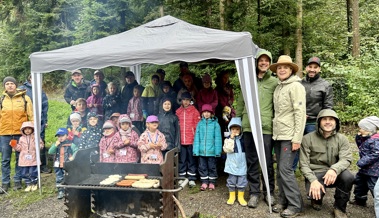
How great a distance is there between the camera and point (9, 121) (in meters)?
5.16

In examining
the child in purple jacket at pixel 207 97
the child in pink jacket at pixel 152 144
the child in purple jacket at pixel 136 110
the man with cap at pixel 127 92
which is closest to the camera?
the child in pink jacket at pixel 152 144

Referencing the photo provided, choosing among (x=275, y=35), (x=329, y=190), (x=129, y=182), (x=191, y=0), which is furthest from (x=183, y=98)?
(x=191, y=0)

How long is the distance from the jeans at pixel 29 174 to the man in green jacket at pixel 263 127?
138 inches

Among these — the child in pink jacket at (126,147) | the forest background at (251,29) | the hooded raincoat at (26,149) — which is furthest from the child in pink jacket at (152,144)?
the forest background at (251,29)

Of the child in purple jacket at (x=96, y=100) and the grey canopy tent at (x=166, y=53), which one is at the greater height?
the grey canopy tent at (x=166, y=53)

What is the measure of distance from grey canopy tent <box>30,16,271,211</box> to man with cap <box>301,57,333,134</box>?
2.68ft

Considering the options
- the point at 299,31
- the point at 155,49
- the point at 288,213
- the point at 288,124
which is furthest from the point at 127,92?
the point at 299,31

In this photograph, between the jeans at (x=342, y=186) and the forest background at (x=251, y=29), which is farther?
the forest background at (x=251, y=29)

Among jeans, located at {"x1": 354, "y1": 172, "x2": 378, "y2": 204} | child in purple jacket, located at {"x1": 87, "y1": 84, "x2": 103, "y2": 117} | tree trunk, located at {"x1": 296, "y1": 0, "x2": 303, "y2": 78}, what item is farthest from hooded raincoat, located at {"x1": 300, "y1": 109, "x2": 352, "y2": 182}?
tree trunk, located at {"x1": 296, "y1": 0, "x2": 303, "y2": 78}

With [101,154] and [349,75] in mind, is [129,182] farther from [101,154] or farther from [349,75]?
[349,75]

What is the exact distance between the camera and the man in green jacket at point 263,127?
4.04 metres

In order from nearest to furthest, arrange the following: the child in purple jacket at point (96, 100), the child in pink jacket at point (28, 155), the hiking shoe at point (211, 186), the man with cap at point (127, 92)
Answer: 1. the hiking shoe at point (211, 186)
2. the child in pink jacket at point (28, 155)
3. the child in purple jacket at point (96, 100)
4. the man with cap at point (127, 92)

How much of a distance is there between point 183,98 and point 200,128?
1.96 ft

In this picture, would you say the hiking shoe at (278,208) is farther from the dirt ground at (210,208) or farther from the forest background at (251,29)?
the forest background at (251,29)
